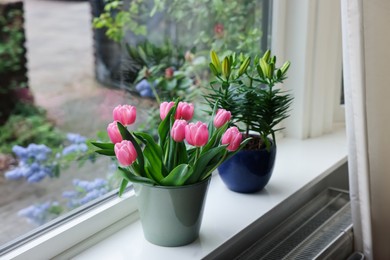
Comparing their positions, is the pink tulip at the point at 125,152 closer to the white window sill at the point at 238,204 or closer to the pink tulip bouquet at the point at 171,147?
the pink tulip bouquet at the point at 171,147

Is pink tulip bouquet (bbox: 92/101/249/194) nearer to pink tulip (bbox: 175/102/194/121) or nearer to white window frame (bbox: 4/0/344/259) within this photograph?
pink tulip (bbox: 175/102/194/121)

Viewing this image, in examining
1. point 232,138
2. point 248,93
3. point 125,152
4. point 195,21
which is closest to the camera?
point 125,152

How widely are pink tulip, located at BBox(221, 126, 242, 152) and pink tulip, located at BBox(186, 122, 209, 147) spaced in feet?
0.22

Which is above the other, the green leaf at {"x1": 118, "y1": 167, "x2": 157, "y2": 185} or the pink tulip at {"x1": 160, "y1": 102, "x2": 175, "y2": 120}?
the pink tulip at {"x1": 160, "y1": 102, "x2": 175, "y2": 120}

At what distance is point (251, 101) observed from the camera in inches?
44.6

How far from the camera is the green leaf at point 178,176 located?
928mm

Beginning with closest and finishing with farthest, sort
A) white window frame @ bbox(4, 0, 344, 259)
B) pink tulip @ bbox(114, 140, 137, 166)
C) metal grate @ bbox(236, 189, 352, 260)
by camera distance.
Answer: pink tulip @ bbox(114, 140, 137, 166) → metal grate @ bbox(236, 189, 352, 260) → white window frame @ bbox(4, 0, 344, 259)

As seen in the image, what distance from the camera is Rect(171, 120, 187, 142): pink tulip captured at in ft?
3.06

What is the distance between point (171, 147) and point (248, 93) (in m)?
0.24

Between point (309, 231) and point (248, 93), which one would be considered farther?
point (309, 231)

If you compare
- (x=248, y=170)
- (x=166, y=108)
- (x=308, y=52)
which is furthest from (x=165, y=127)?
(x=308, y=52)

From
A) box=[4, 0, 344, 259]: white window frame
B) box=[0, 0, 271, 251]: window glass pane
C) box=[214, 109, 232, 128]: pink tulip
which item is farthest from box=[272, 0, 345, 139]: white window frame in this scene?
box=[214, 109, 232, 128]: pink tulip

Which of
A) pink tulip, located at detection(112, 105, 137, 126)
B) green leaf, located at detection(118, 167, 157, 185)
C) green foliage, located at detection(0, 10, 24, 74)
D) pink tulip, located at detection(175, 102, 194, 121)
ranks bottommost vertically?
green leaf, located at detection(118, 167, 157, 185)

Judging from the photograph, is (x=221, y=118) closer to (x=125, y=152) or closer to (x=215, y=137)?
(x=215, y=137)
